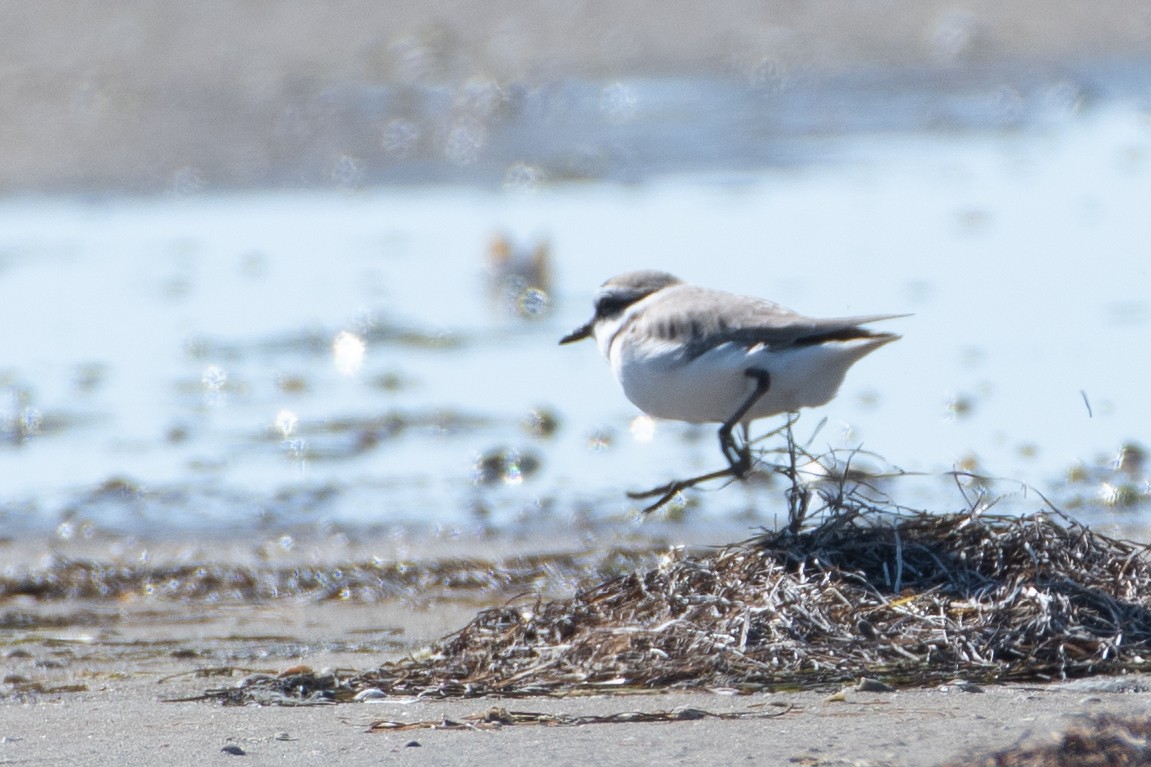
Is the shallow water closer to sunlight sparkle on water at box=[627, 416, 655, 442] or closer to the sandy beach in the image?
sunlight sparkle on water at box=[627, 416, 655, 442]

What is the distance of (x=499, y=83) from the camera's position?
15438mm

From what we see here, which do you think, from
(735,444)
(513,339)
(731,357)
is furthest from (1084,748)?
(513,339)

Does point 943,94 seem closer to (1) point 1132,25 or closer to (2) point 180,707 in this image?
(1) point 1132,25

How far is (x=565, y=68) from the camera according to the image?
16.1 meters

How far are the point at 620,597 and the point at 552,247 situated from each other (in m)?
6.66

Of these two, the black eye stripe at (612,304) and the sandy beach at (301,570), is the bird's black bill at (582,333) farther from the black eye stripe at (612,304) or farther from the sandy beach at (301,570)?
the sandy beach at (301,570)

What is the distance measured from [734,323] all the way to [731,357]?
11 centimetres

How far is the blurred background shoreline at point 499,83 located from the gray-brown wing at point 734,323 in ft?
27.6

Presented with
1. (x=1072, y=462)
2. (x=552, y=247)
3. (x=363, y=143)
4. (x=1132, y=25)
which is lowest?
(x=1072, y=462)

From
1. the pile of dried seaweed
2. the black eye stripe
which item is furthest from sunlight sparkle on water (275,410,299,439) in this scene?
the pile of dried seaweed

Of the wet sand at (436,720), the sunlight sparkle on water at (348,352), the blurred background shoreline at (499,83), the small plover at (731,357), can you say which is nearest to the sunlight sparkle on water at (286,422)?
the sunlight sparkle on water at (348,352)

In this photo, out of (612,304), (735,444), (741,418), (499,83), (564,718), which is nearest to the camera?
(564,718)

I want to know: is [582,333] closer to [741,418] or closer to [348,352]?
[741,418]

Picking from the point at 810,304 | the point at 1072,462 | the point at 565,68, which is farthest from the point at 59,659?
the point at 565,68
